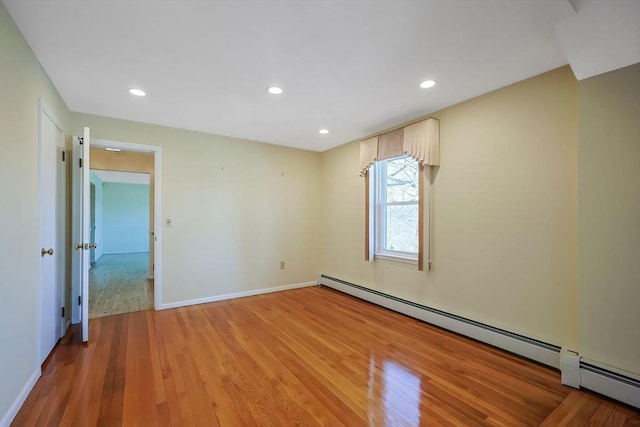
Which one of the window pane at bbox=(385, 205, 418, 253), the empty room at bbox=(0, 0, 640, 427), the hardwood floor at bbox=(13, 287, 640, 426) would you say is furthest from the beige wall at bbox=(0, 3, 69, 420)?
the window pane at bbox=(385, 205, 418, 253)

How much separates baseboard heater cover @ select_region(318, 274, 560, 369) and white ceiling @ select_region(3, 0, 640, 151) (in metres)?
2.20

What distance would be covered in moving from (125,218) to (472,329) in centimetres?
1130

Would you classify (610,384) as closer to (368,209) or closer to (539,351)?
(539,351)

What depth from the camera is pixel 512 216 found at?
2609 mm

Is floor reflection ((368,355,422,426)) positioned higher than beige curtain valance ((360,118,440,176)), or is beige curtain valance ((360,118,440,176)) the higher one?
beige curtain valance ((360,118,440,176))

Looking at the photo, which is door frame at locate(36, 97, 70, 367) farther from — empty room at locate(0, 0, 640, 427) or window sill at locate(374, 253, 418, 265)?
window sill at locate(374, 253, 418, 265)

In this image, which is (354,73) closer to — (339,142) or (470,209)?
(470,209)

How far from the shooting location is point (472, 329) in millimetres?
2846

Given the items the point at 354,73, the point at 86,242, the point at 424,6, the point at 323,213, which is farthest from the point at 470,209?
the point at 86,242

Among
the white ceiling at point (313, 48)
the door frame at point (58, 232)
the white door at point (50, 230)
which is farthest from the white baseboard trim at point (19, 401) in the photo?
the white ceiling at point (313, 48)

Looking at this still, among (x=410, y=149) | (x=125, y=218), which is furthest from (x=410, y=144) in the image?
(x=125, y=218)

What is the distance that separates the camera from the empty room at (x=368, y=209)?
1747 millimetres

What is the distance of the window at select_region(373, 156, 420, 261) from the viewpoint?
3.68 metres

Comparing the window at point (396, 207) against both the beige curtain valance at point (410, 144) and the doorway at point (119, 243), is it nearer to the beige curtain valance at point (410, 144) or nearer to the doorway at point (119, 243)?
the beige curtain valance at point (410, 144)
